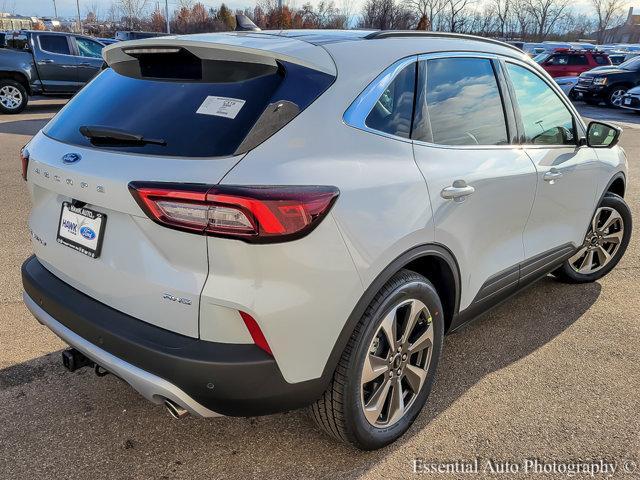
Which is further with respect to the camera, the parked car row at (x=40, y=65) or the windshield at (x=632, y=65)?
the windshield at (x=632, y=65)

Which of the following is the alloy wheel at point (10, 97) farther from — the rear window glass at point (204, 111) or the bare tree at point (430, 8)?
the bare tree at point (430, 8)

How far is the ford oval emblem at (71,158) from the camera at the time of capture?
2210mm

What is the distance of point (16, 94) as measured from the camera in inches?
512

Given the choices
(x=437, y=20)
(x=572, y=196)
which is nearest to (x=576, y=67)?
(x=572, y=196)

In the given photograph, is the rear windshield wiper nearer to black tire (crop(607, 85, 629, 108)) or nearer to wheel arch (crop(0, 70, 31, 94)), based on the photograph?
wheel arch (crop(0, 70, 31, 94))

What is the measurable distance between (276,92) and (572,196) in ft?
7.94

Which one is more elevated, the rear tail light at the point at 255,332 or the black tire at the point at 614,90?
the rear tail light at the point at 255,332

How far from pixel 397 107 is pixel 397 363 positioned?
1.12 metres

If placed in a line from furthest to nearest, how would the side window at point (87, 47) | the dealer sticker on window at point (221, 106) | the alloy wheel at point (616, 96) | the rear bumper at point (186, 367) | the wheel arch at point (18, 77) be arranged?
the alloy wheel at point (616, 96)
the side window at point (87, 47)
the wheel arch at point (18, 77)
the dealer sticker on window at point (221, 106)
the rear bumper at point (186, 367)

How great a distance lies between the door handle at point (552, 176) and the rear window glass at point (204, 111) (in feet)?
5.52

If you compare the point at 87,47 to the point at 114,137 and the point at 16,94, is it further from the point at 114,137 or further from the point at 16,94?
the point at 114,137

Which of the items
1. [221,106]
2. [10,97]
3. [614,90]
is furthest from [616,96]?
[221,106]

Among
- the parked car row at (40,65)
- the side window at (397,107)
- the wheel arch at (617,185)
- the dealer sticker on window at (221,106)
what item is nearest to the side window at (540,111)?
the wheel arch at (617,185)

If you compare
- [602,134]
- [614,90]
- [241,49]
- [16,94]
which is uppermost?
[241,49]
